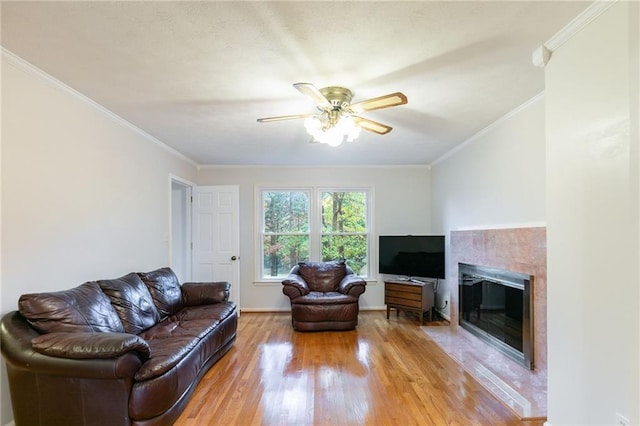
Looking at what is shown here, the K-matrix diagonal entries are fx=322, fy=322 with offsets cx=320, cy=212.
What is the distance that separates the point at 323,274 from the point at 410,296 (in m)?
1.34

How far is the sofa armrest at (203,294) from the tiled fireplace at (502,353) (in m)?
2.68

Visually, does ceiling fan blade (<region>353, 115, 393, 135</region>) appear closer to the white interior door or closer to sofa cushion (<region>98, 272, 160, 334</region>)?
sofa cushion (<region>98, 272, 160, 334</region>)

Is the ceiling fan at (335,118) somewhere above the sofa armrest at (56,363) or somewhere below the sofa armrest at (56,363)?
above

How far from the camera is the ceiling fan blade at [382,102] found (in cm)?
205

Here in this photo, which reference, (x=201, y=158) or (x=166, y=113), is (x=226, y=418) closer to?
(x=166, y=113)

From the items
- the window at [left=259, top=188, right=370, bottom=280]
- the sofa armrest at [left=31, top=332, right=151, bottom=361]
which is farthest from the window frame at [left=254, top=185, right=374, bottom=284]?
the sofa armrest at [left=31, top=332, right=151, bottom=361]

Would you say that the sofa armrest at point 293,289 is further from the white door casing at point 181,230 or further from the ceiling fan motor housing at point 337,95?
the ceiling fan motor housing at point 337,95

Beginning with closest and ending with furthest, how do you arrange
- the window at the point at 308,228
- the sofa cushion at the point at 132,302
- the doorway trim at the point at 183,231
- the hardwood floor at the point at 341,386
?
the hardwood floor at the point at 341,386, the sofa cushion at the point at 132,302, the doorway trim at the point at 183,231, the window at the point at 308,228

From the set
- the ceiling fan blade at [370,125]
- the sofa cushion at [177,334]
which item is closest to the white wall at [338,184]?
the sofa cushion at [177,334]

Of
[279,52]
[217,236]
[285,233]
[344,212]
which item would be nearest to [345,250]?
[344,212]

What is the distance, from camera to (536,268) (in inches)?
108

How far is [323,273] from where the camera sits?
5066 mm

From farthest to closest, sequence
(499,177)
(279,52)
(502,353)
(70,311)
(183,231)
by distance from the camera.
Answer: (183,231), (499,177), (502,353), (70,311), (279,52)

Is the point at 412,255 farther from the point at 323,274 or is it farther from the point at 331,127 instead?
the point at 331,127
